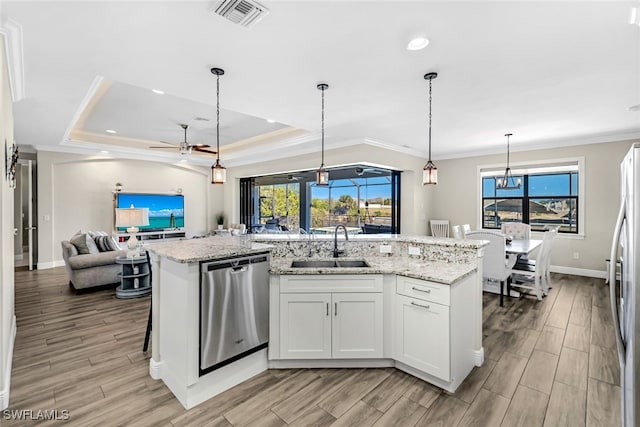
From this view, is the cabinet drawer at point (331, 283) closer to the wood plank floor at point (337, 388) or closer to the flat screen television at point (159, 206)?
the wood plank floor at point (337, 388)

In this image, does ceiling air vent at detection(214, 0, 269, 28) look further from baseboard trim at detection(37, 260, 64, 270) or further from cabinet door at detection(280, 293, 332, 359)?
baseboard trim at detection(37, 260, 64, 270)

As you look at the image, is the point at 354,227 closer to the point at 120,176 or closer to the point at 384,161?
the point at 384,161

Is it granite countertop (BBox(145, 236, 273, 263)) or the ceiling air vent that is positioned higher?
the ceiling air vent

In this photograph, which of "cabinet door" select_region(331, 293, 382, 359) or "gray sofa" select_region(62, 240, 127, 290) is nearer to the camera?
"cabinet door" select_region(331, 293, 382, 359)

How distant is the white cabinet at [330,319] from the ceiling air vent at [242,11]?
191 centimetres

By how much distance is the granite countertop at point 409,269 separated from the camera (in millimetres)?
2291

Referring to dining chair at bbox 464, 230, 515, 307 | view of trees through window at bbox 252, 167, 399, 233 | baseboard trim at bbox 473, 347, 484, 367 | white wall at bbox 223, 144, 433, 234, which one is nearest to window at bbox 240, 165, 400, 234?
view of trees through window at bbox 252, 167, 399, 233

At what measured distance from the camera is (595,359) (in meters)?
2.67

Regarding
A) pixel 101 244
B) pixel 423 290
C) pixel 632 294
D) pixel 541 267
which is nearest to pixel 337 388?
pixel 423 290

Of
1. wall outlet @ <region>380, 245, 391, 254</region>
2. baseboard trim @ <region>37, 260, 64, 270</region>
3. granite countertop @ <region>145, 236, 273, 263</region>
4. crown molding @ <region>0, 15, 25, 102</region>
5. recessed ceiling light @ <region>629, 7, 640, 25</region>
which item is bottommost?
baseboard trim @ <region>37, 260, 64, 270</region>

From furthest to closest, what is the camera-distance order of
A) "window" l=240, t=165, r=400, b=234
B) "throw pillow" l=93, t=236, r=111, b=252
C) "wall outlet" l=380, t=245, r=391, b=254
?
"window" l=240, t=165, r=400, b=234 → "throw pillow" l=93, t=236, r=111, b=252 → "wall outlet" l=380, t=245, r=391, b=254

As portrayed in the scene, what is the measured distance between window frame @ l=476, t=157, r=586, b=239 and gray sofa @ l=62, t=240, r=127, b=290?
7.16m

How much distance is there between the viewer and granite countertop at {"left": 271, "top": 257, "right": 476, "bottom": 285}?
7.52 feet

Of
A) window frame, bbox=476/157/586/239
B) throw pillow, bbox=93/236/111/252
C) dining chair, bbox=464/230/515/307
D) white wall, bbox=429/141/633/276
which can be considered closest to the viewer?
dining chair, bbox=464/230/515/307
